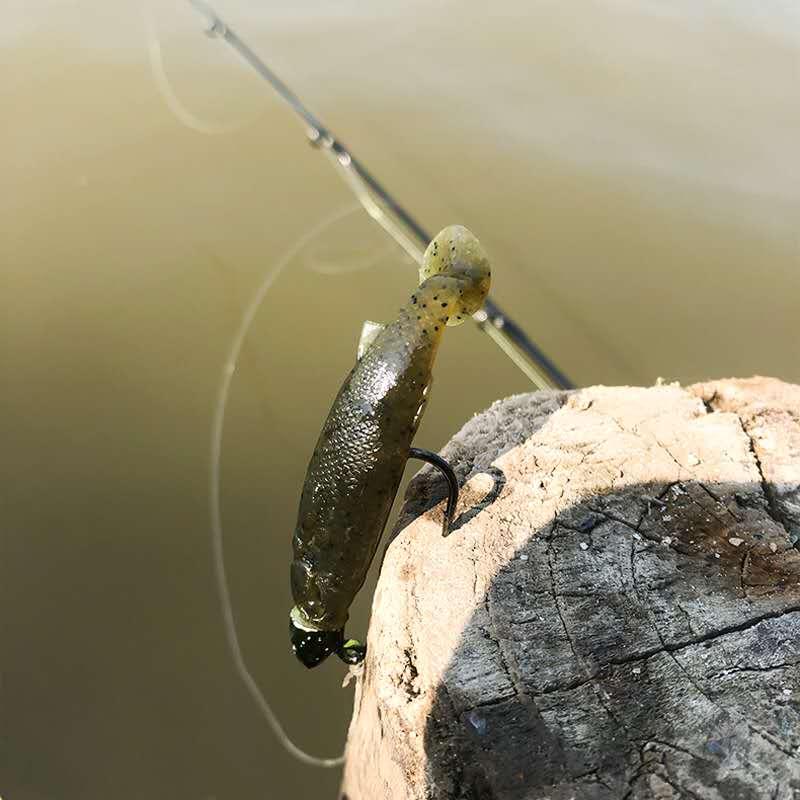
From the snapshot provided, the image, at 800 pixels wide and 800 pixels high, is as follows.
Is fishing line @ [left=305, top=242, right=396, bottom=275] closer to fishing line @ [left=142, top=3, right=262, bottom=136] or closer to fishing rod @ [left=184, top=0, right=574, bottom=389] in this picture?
fishing rod @ [left=184, top=0, right=574, bottom=389]

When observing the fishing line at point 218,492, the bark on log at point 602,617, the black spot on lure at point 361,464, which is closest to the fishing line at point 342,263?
the fishing line at point 218,492

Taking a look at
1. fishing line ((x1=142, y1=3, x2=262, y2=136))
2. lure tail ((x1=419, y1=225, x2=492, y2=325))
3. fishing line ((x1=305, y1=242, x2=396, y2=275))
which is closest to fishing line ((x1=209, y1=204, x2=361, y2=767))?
fishing line ((x1=305, y1=242, x2=396, y2=275))

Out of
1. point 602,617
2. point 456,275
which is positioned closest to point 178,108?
point 456,275

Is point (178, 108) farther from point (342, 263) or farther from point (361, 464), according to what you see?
point (361, 464)

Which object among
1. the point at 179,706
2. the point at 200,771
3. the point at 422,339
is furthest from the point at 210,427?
the point at 422,339

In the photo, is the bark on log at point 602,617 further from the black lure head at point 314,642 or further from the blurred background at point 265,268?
the blurred background at point 265,268
